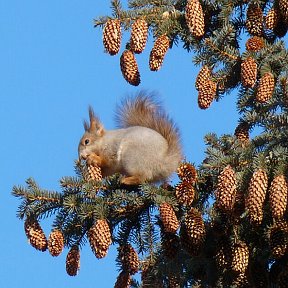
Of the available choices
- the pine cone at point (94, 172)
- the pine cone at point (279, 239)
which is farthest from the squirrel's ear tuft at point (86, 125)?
the pine cone at point (279, 239)

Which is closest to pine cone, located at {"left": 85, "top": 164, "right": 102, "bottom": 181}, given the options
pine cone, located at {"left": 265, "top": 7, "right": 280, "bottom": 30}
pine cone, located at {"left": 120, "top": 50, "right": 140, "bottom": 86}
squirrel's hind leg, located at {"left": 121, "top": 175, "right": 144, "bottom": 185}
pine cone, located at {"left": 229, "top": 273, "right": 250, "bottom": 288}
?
squirrel's hind leg, located at {"left": 121, "top": 175, "right": 144, "bottom": 185}

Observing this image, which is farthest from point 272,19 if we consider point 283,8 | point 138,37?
point 138,37

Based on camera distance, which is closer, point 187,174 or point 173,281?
point 187,174

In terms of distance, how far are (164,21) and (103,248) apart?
3.51 feet

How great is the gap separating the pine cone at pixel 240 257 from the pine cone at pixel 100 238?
38cm

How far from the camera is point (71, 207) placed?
2.99m

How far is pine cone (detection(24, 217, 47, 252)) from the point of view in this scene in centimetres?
295

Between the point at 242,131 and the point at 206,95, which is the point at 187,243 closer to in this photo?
the point at 206,95

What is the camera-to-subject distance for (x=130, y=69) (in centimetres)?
333

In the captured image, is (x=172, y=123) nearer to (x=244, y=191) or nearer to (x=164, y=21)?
(x=164, y=21)

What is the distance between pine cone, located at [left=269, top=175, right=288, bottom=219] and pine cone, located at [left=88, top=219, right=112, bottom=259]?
528 mm

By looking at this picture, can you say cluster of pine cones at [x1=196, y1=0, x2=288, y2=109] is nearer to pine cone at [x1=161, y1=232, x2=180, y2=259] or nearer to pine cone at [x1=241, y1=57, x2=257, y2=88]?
pine cone at [x1=241, y1=57, x2=257, y2=88]

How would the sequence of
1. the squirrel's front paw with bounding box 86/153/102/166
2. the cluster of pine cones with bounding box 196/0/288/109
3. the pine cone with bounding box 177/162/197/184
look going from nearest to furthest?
the pine cone with bounding box 177/162/197/184
the cluster of pine cones with bounding box 196/0/288/109
the squirrel's front paw with bounding box 86/153/102/166

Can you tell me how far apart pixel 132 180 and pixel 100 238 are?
0.73 metres
